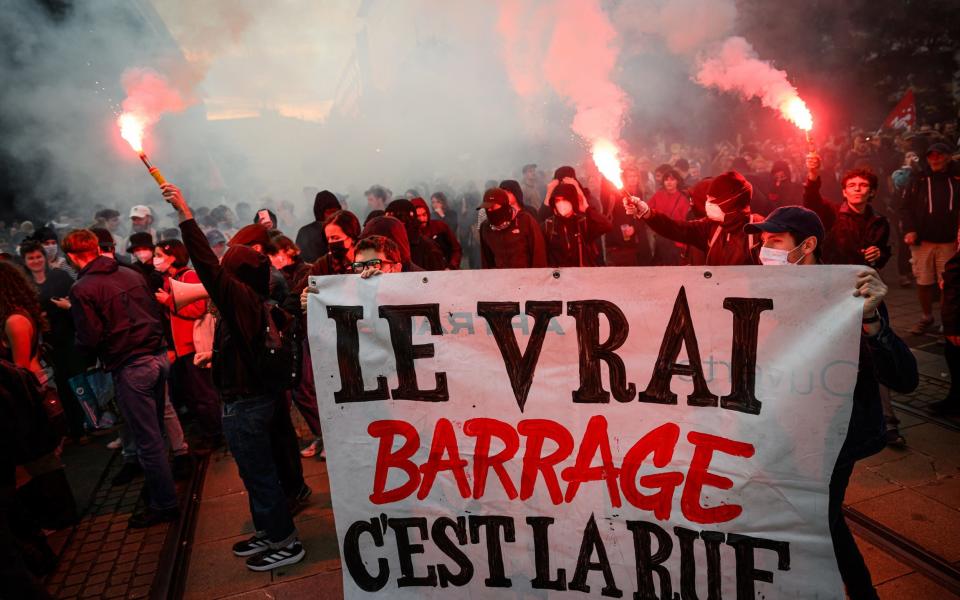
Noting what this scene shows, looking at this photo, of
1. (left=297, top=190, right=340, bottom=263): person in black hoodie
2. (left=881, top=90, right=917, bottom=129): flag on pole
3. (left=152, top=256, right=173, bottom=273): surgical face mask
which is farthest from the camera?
(left=881, top=90, right=917, bottom=129): flag on pole

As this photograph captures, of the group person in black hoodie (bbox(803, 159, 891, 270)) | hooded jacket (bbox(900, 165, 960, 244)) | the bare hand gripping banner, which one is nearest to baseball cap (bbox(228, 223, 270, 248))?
the bare hand gripping banner

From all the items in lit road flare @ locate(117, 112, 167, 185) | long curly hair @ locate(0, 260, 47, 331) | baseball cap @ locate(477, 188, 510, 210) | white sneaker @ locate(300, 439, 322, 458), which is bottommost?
white sneaker @ locate(300, 439, 322, 458)

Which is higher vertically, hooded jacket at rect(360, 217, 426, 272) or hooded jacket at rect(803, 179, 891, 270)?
hooded jacket at rect(360, 217, 426, 272)

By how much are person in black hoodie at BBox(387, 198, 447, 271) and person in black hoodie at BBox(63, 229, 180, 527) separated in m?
2.53

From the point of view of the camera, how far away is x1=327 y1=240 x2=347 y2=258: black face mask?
4.38 metres

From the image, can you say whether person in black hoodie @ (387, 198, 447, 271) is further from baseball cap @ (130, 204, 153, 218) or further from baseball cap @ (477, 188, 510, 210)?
baseball cap @ (130, 204, 153, 218)

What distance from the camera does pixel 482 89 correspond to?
15.0 metres

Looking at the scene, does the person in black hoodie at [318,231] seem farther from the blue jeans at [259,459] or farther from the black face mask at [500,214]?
the blue jeans at [259,459]

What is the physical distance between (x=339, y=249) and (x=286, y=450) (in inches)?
58.1

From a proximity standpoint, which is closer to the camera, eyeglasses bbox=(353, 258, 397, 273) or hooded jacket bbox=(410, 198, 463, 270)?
eyeglasses bbox=(353, 258, 397, 273)

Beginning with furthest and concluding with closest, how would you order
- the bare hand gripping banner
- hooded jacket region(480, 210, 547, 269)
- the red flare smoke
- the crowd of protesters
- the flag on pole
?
1. the red flare smoke
2. the flag on pole
3. hooded jacket region(480, 210, 547, 269)
4. the crowd of protesters
5. the bare hand gripping banner

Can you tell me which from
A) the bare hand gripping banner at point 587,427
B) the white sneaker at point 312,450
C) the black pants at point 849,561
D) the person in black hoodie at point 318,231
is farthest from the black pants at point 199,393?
the black pants at point 849,561

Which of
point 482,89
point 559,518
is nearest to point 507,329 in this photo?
point 559,518

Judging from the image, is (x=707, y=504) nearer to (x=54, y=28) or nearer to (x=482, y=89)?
(x=54, y=28)
